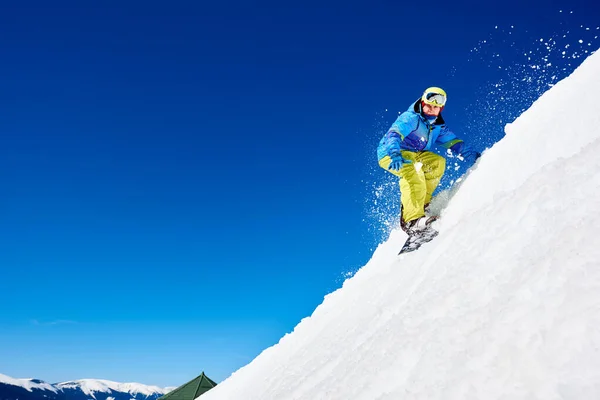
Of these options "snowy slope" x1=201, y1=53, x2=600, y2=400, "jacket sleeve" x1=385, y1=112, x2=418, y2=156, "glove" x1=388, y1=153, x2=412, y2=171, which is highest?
"jacket sleeve" x1=385, y1=112, x2=418, y2=156

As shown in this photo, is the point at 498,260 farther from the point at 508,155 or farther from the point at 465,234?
the point at 508,155

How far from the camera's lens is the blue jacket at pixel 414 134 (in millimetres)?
7348

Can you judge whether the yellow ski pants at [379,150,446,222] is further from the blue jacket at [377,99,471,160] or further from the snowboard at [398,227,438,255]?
the snowboard at [398,227,438,255]

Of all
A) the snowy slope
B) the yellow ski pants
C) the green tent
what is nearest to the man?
the yellow ski pants

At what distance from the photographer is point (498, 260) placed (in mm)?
3125

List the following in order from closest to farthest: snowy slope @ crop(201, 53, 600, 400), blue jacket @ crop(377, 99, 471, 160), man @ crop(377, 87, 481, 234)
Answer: snowy slope @ crop(201, 53, 600, 400) < man @ crop(377, 87, 481, 234) < blue jacket @ crop(377, 99, 471, 160)

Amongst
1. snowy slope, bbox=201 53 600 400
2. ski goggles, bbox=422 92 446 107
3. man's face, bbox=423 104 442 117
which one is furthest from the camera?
man's face, bbox=423 104 442 117

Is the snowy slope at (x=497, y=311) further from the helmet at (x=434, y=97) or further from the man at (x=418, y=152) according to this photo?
the helmet at (x=434, y=97)

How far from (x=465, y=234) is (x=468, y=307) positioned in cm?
168

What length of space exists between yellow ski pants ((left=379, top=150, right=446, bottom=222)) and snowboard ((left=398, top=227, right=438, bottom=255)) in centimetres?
37

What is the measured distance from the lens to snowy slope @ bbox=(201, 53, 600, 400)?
6.57 feet

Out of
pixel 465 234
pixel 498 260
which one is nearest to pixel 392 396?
pixel 498 260

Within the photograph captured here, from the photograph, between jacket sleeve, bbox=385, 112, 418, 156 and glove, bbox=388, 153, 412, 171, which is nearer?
glove, bbox=388, 153, 412, 171

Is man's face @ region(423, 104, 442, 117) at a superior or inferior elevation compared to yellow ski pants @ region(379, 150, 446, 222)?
superior
